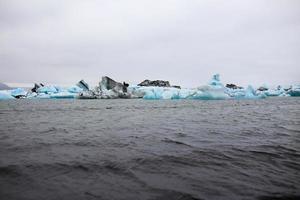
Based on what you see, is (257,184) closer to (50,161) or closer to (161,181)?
(161,181)

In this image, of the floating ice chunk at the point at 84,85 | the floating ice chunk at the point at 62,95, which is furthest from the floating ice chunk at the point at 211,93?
the floating ice chunk at the point at 62,95

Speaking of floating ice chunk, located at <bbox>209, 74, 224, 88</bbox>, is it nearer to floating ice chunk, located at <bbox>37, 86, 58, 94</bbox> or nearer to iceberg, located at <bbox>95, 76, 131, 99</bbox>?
iceberg, located at <bbox>95, 76, 131, 99</bbox>

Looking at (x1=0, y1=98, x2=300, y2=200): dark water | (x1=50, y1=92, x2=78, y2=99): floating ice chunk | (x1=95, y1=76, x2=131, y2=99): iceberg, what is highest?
(x1=95, y1=76, x2=131, y2=99): iceberg

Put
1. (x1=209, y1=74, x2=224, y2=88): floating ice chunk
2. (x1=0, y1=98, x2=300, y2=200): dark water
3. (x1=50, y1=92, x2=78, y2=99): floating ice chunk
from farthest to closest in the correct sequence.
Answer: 1. (x1=50, y1=92, x2=78, y2=99): floating ice chunk
2. (x1=209, y1=74, x2=224, y2=88): floating ice chunk
3. (x1=0, y1=98, x2=300, y2=200): dark water

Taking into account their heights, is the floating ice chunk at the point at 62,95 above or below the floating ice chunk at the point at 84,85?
below

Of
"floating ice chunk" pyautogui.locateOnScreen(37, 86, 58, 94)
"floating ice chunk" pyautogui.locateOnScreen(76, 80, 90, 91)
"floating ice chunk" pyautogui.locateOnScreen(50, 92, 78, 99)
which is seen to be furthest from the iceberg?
"floating ice chunk" pyautogui.locateOnScreen(37, 86, 58, 94)

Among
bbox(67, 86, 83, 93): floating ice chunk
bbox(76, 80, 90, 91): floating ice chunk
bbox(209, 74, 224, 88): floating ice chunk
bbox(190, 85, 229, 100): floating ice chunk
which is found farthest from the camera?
bbox(67, 86, 83, 93): floating ice chunk

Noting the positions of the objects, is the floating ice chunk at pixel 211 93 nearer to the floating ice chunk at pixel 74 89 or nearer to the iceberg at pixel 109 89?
the iceberg at pixel 109 89

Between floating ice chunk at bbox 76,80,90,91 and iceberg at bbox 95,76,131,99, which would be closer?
iceberg at bbox 95,76,131,99

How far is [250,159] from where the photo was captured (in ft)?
15.9

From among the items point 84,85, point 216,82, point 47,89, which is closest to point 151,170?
point 216,82

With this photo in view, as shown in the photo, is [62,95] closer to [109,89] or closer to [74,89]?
[74,89]

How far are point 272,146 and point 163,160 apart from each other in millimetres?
3230

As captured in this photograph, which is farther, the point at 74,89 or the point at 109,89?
the point at 74,89
